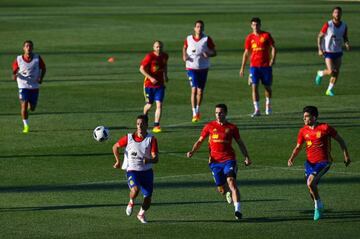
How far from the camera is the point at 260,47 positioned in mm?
31078

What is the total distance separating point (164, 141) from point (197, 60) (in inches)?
155

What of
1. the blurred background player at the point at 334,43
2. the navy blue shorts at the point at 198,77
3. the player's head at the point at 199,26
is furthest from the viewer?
the blurred background player at the point at 334,43

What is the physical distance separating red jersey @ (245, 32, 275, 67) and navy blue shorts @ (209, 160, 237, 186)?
11.8 m

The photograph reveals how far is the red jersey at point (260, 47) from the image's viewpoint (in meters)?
31.1

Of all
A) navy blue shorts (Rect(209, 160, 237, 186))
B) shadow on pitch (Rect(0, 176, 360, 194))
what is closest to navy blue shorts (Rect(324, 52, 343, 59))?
→ shadow on pitch (Rect(0, 176, 360, 194))

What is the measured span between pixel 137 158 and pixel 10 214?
253cm

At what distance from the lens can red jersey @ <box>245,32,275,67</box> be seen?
31.1 metres

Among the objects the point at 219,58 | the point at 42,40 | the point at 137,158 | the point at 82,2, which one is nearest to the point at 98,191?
the point at 137,158

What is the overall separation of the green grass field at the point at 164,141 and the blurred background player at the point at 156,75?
2.80 ft

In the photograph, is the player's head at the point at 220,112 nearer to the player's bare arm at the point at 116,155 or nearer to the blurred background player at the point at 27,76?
the player's bare arm at the point at 116,155

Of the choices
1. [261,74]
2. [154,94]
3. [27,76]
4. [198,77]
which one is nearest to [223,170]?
[154,94]

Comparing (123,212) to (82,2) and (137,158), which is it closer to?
(137,158)

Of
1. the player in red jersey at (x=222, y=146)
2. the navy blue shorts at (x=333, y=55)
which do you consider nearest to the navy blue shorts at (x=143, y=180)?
the player in red jersey at (x=222, y=146)

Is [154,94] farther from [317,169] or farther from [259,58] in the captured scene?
[317,169]
